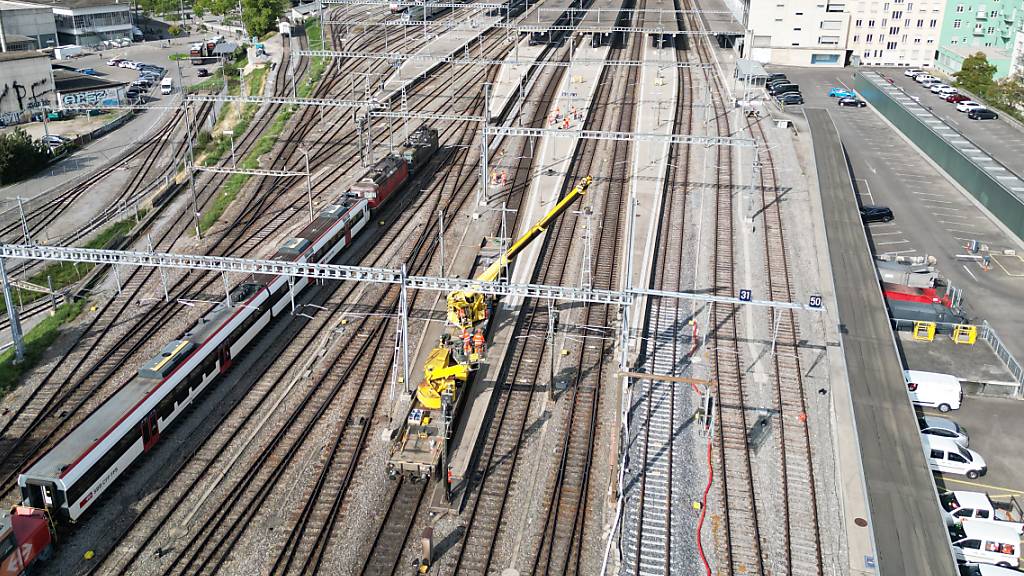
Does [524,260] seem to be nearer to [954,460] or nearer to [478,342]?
[478,342]

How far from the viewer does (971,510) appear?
32188mm

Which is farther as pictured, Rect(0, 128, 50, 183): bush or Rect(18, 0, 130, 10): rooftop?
Rect(18, 0, 130, 10): rooftop

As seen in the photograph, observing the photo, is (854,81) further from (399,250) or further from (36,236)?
(36,236)

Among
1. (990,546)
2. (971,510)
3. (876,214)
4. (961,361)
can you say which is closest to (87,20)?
(876,214)

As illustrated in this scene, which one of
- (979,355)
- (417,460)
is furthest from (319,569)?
(979,355)

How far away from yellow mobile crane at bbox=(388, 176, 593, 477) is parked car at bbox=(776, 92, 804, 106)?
55.8 m

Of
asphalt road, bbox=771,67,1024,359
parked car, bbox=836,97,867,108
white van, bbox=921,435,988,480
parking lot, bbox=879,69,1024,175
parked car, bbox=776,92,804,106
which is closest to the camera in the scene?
white van, bbox=921,435,988,480

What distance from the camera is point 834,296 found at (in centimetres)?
4547

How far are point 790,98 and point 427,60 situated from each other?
36.8m

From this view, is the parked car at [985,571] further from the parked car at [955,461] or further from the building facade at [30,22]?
the building facade at [30,22]

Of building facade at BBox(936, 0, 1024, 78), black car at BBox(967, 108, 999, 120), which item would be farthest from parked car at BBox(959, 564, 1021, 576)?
building facade at BBox(936, 0, 1024, 78)

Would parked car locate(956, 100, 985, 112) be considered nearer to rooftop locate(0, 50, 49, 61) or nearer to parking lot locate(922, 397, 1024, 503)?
parking lot locate(922, 397, 1024, 503)

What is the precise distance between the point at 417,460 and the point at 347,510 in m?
2.97

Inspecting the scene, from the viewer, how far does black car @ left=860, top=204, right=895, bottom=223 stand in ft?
195
